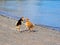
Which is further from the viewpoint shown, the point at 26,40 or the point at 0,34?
the point at 0,34

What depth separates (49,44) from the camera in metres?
9.62

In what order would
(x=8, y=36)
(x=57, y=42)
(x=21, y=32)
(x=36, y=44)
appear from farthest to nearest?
(x=21, y=32)
(x=8, y=36)
(x=57, y=42)
(x=36, y=44)

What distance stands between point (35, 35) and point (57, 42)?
5.33 ft

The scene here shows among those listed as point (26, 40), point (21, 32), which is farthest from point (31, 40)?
point (21, 32)

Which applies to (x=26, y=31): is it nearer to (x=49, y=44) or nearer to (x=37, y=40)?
(x=37, y=40)

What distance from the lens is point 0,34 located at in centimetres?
1126

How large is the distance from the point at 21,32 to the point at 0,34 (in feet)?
4.28

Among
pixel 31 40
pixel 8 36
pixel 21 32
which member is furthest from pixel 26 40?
pixel 21 32

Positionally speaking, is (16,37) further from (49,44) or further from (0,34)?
(49,44)

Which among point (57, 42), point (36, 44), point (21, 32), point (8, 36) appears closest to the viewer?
point (36, 44)

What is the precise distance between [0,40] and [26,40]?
1.04 m

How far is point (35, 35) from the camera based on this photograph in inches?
455

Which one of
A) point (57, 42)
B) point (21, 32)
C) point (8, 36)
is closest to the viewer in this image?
point (57, 42)

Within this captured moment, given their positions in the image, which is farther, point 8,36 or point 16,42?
point 8,36
